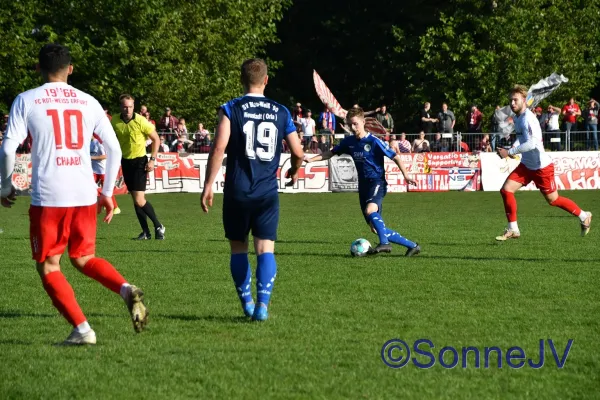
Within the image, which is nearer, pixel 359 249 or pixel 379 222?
pixel 359 249

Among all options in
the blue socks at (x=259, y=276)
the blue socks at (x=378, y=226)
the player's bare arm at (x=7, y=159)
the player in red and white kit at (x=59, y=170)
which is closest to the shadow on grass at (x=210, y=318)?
the blue socks at (x=259, y=276)

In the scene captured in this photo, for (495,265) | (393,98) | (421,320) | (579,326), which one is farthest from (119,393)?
(393,98)

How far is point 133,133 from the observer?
15031mm

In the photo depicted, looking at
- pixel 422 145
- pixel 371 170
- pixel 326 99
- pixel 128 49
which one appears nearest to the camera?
pixel 371 170

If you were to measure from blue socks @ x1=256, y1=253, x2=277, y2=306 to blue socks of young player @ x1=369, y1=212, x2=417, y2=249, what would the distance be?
4.74 metres

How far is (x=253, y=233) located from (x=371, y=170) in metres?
5.17

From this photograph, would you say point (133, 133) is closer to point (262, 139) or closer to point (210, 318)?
point (210, 318)

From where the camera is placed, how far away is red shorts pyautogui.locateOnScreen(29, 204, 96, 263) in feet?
22.5

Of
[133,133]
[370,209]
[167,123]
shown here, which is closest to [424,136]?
[167,123]

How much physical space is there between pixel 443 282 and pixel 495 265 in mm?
1578

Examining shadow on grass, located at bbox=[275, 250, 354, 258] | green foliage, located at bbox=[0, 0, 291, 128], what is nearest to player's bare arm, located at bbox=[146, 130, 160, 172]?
shadow on grass, located at bbox=[275, 250, 354, 258]

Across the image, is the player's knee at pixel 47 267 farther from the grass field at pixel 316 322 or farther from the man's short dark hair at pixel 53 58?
the man's short dark hair at pixel 53 58

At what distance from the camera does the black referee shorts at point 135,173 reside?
1512 cm

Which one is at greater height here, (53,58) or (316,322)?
(53,58)
